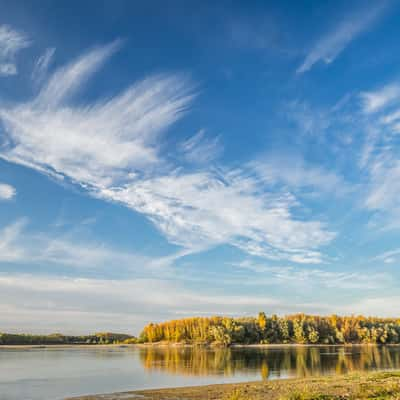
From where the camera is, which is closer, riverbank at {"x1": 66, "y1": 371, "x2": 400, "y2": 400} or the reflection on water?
riverbank at {"x1": 66, "y1": 371, "x2": 400, "y2": 400}

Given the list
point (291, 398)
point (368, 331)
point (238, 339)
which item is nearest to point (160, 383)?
point (291, 398)

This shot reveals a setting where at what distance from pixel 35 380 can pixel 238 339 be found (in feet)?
512

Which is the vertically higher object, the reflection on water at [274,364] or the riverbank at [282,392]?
the riverbank at [282,392]

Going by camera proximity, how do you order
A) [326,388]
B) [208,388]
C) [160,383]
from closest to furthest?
1. [326,388]
2. [208,388]
3. [160,383]

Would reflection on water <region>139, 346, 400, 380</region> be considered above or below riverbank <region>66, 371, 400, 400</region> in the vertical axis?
below

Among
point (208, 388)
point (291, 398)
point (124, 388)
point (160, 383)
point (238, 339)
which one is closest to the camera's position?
point (291, 398)

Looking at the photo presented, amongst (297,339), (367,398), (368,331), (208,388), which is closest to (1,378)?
(208,388)

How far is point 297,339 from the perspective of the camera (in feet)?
645

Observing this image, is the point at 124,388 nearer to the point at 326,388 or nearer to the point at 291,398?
the point at 326,388

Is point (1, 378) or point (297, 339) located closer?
point (1, 378)

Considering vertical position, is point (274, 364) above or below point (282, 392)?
below

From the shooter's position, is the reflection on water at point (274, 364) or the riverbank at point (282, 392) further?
the reflection on water at point (274, 364)

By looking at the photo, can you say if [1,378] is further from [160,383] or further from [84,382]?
[160,383]

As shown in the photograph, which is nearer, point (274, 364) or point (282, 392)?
point (282, 392)
